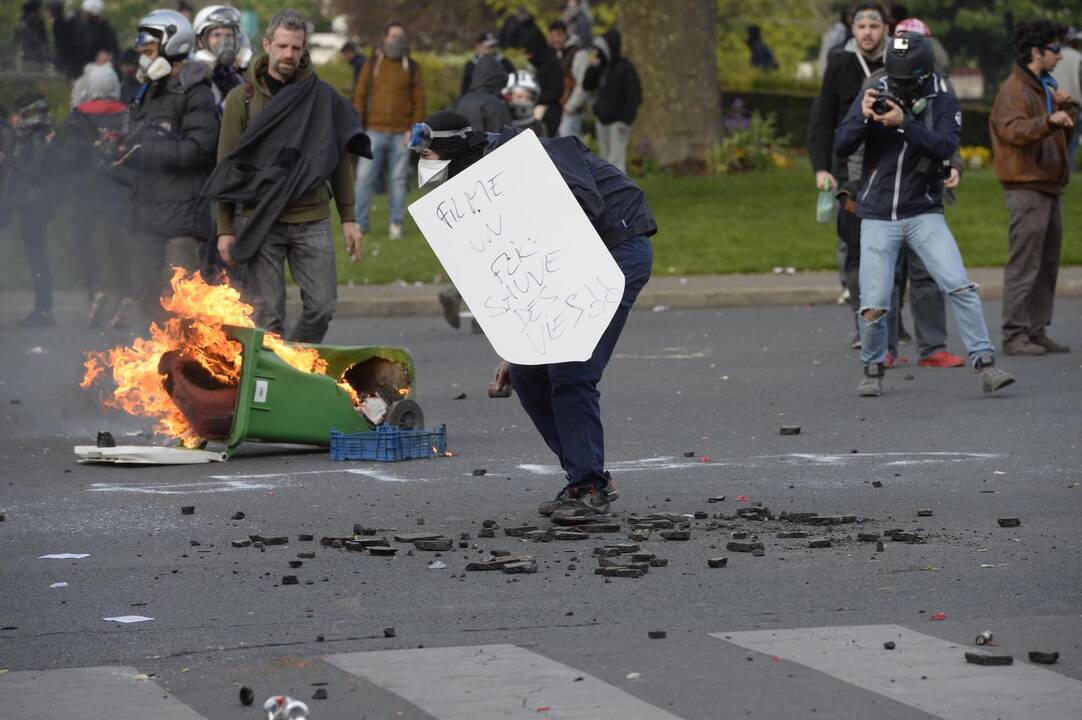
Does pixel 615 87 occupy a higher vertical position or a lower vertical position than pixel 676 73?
lower

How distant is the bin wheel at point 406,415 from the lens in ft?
32.9

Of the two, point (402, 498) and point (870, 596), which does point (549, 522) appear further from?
point (870, 596)

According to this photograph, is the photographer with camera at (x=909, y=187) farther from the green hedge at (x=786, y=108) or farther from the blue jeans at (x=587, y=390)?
the green hedge at (x=786, y=108)

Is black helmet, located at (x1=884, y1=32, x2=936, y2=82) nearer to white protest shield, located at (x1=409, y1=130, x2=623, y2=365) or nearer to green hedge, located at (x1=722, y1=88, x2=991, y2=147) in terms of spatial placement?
white protest shield, located at (x1=409, y1=130, x2=623, y2=365)

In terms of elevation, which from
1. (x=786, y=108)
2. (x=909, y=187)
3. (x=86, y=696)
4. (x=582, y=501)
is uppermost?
(x=786, y=108)

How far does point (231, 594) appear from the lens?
6.67 meters

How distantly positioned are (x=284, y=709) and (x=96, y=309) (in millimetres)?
12076

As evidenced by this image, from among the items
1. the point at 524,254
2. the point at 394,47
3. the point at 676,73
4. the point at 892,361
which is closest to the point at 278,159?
the point at 524,254

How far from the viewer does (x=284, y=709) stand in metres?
4.98

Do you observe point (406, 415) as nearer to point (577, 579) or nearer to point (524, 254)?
point (524, 254)

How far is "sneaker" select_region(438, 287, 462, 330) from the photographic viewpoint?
1565cm

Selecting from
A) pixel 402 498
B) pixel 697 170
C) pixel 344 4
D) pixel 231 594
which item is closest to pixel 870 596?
pixel 231 594

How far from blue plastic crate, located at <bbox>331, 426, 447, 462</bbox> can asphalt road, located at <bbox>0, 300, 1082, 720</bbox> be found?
101 mm

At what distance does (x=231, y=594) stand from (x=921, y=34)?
252 inches
